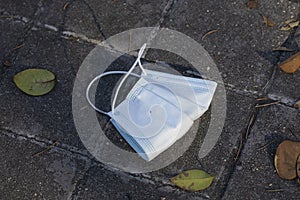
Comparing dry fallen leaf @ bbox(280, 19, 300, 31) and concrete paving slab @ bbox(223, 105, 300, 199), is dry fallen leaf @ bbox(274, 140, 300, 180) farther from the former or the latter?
dry fallen leaf @ bbox(280, 19, 300, 31)

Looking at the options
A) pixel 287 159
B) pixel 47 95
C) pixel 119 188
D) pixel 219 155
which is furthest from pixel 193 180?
pixel 47 95

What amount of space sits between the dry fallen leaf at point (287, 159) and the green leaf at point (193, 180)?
32 centimetres

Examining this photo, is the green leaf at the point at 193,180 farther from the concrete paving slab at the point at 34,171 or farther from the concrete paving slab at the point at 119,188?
the concrete paving slab at the point at 34,171

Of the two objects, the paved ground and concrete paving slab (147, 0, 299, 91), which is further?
concrete paving slab (147, 0, 299, 91)

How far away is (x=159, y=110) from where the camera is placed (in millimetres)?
2465

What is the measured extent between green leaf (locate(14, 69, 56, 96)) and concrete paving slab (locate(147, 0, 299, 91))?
1.74 feet

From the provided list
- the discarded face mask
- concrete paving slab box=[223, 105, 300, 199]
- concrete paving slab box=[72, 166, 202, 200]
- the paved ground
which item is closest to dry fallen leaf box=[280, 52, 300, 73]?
the paved ground

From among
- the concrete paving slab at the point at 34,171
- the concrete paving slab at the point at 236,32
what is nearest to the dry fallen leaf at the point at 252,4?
the concrete paving slab at the point at 236,32

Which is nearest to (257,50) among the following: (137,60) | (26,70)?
(137,60)

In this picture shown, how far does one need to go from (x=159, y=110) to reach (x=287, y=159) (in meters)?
0.64

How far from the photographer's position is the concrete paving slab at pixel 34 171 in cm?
242

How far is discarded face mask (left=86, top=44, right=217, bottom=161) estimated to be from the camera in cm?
244

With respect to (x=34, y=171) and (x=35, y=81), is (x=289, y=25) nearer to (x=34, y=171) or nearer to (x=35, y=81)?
(x=35, y=81)

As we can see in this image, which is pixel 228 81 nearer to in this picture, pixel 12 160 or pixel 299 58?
pixel 299 58
